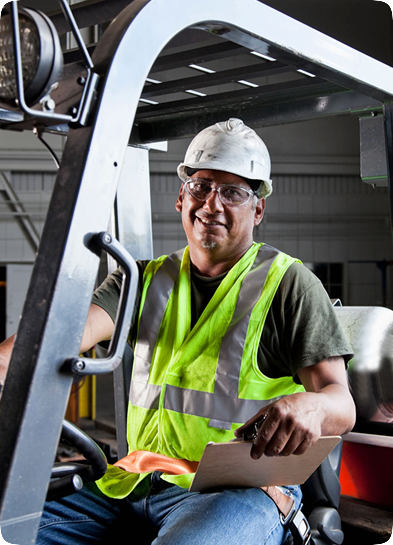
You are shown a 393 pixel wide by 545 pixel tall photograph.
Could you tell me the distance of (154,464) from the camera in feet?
6.93

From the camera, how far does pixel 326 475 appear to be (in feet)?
7.55

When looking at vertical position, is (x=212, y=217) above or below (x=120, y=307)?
above

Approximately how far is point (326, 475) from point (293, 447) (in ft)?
2.34

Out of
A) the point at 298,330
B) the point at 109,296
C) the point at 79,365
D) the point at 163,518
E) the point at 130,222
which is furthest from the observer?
the point at 130,222

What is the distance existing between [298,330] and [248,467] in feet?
1.59

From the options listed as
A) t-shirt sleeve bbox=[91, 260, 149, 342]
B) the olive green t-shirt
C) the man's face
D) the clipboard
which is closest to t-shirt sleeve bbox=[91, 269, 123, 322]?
t-shirt sleeve bbox=[91, 260, 149, 342]

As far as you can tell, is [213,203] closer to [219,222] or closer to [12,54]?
[219,222]

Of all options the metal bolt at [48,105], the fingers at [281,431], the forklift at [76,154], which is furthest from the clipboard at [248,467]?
the metal bolt at [48,105]

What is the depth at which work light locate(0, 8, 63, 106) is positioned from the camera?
1.27 m

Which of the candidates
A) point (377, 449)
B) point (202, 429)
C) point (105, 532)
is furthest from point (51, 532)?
point (377, 449)

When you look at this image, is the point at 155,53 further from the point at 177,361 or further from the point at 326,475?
the point at 326,475

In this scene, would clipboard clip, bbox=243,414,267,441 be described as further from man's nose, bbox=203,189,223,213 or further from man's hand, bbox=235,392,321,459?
man's nose, bbox=203,189,223,213

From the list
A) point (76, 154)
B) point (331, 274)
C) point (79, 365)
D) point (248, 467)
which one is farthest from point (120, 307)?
point (331, 274)

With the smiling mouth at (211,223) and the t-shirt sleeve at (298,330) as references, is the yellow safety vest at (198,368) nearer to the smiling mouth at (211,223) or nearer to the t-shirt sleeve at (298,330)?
the t-shirt sleeve at (298,330)
